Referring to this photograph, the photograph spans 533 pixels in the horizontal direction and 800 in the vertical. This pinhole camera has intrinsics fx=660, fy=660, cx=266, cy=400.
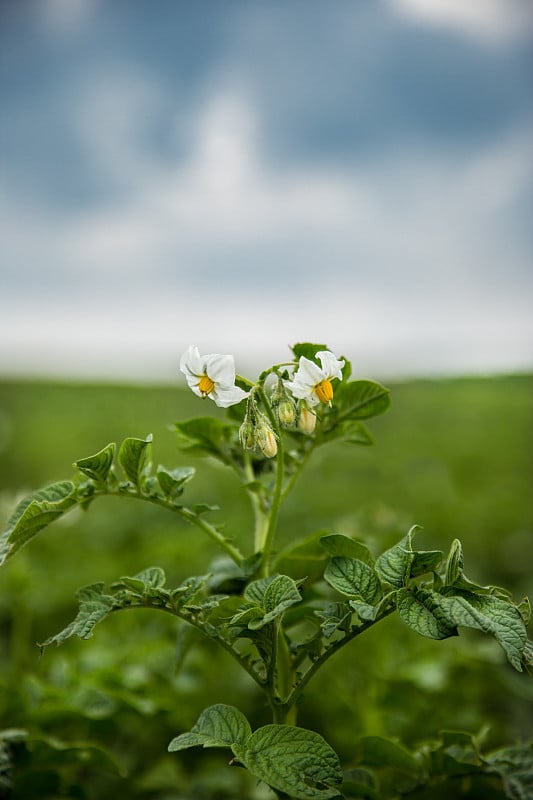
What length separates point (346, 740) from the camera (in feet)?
6.88

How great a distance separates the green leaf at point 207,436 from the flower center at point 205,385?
7.1 inches

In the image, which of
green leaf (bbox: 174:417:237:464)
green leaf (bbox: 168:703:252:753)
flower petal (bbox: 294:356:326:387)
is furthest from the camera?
green leaf (bbox: 174:417:237:464)

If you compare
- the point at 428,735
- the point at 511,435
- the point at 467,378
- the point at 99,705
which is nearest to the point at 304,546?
the point at 99,705

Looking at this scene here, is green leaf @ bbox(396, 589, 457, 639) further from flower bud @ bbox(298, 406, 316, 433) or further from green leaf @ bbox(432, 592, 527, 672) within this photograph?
flower bud @ bbox(298, 406, 316, 433)

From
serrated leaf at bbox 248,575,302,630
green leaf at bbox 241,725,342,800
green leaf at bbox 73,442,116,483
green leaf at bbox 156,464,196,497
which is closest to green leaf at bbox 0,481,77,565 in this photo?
green leaf at bbox 73,442,116,483

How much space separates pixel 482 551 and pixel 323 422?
277 centimetres

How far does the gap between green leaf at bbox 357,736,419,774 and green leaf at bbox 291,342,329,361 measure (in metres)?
0.73

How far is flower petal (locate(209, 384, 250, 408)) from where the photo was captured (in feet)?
3.79

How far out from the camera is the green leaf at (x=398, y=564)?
1.03 metres

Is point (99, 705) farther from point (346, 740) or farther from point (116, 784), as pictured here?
point (346, 740)

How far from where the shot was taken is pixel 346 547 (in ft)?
3.71

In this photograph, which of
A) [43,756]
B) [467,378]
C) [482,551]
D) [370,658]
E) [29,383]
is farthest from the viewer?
[29,383]

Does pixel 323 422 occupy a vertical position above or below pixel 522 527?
above

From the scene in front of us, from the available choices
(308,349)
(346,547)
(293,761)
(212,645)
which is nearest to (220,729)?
(293,761)
